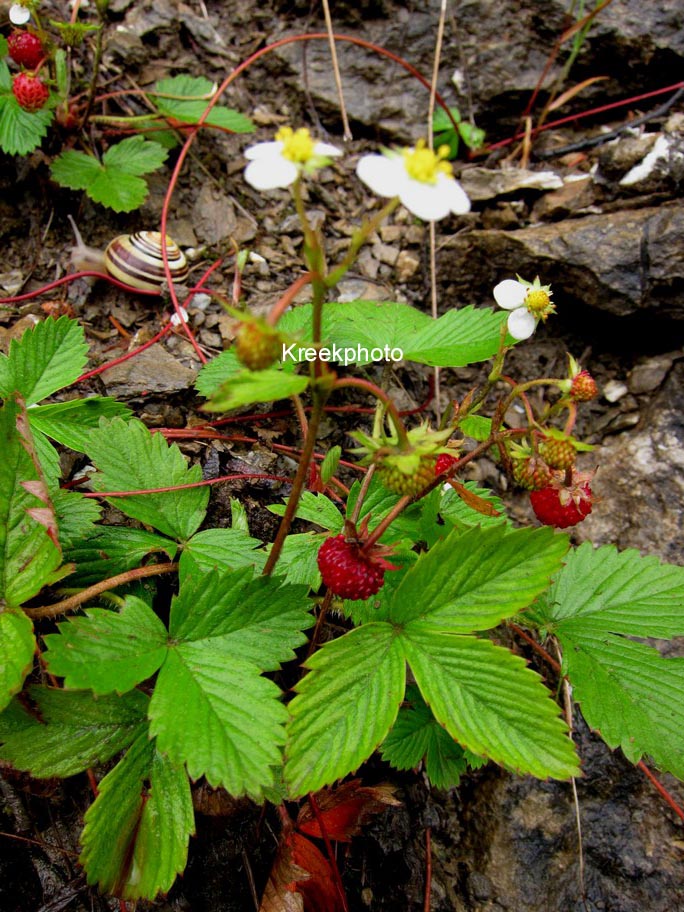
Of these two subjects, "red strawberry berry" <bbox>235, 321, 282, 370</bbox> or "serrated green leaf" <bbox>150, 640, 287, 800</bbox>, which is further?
"serrated green leaf" <bbox>150, 640, 287, 800</bbox>

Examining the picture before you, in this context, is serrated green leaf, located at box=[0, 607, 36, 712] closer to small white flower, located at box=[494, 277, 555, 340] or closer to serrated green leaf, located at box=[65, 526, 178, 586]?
serrated green leaf, located at box=[65, 526, 178, 586]

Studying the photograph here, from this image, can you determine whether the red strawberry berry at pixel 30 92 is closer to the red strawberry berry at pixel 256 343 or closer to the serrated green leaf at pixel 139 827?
the red strawberry berry at pixel 256 343

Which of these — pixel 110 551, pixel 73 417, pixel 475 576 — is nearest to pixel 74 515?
pixel 110 551

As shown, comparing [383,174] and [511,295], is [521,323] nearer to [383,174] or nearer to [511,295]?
[511,295]

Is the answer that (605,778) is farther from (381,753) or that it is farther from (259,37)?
(259,37)

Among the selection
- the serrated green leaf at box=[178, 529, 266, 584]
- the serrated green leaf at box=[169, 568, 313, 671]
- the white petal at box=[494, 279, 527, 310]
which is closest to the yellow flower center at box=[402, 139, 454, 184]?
the white petal at box=[494, 279, 527, 310]

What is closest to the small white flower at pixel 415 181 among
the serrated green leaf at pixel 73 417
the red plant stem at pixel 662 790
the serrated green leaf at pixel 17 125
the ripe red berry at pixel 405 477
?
the ripe red berry at pixel 405 477

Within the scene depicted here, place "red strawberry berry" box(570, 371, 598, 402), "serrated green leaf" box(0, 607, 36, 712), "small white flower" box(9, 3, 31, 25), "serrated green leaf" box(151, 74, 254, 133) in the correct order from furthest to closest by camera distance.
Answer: "serrated green leaf" box(151, 74, 254, 133) < "small white flower" box(9, 3, 31, 25) < "red strawberry berry" box(570, 371, 598, 402) < "serrated green leaf" box(0, 607, 36, 712)
